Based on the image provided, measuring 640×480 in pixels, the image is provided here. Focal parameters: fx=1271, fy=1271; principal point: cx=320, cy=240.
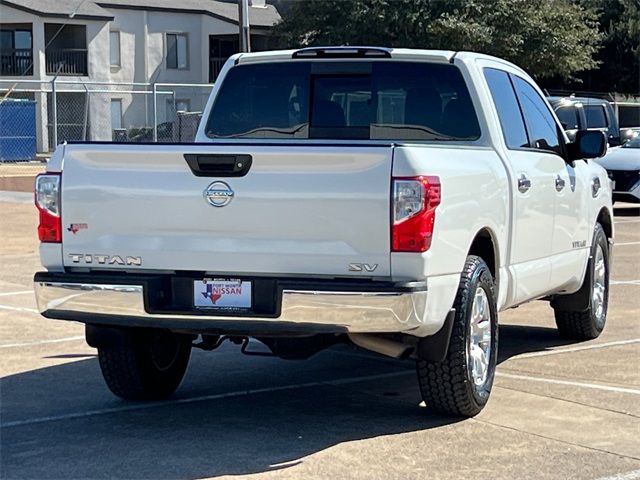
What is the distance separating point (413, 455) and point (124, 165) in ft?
6.87

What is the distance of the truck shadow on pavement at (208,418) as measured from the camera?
620 centimetres

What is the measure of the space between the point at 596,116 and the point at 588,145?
788 inches

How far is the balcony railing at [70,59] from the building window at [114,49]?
8.37 feet

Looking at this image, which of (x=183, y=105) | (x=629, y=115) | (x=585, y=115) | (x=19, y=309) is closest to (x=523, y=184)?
(x=19, y=309)

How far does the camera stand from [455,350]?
678cm

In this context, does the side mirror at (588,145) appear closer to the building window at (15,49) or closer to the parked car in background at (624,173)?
the parked car in background at (624,173)

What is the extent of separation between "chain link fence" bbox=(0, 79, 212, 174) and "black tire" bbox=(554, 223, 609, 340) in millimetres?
18210

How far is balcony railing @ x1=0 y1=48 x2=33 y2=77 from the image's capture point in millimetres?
50938

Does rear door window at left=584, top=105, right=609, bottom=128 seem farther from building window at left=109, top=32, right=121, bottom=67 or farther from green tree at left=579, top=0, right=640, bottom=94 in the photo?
building window at left=109, top=32, right=121, bottom=67

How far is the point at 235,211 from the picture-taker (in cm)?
644

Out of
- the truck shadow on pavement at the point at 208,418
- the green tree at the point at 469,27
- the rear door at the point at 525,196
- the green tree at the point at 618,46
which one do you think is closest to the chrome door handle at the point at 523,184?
the rear door at the point at 525,196

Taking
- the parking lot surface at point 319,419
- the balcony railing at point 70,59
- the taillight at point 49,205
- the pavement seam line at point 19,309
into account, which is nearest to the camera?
the parking lot surface at point 319,419

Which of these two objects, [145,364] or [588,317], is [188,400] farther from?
[588,317]

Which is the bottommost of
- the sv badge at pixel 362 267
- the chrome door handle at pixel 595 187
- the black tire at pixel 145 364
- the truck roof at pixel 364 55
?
the black tire at pixel 145 364
